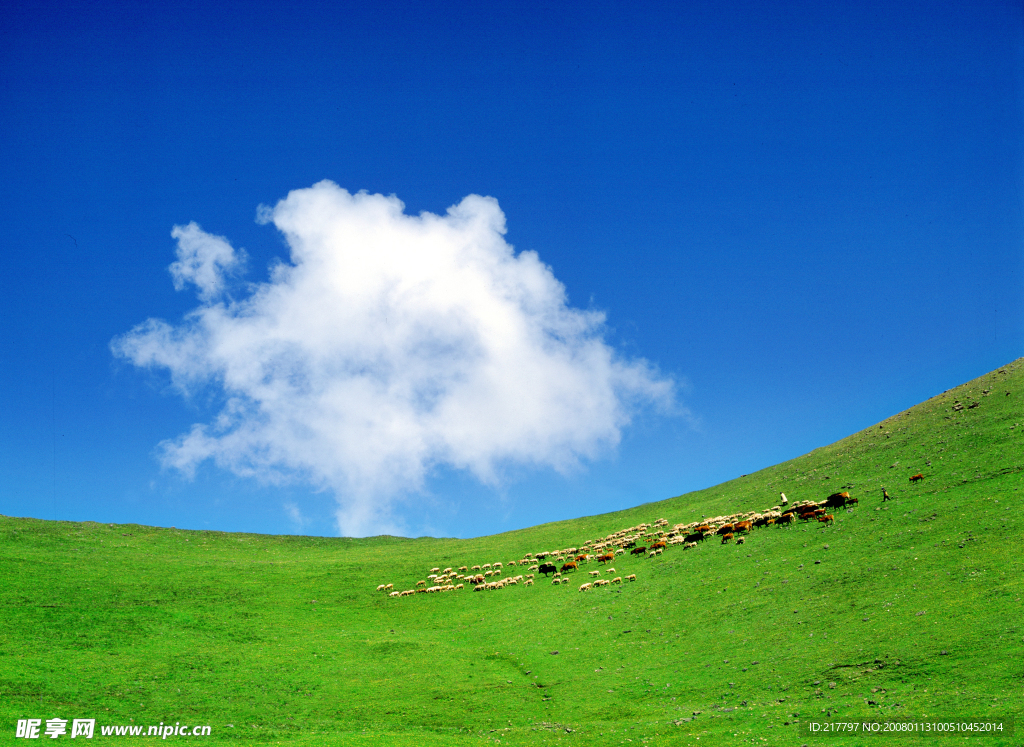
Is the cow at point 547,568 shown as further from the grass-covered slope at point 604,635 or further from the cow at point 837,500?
the cow at point 837,500

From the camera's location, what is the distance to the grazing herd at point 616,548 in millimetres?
54688

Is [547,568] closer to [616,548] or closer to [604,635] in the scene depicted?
[616,548]

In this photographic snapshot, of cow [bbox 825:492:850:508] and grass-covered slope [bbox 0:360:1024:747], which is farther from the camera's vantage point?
cow [bbox 825:492:850:508]

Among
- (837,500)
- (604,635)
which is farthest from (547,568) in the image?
(837,500)

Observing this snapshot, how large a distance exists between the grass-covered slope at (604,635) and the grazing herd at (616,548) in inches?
63.3

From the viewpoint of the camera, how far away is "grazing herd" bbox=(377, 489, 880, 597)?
54.7 meters

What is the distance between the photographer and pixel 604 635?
43.2 meters

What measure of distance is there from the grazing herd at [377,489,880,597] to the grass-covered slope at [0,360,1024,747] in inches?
63.3

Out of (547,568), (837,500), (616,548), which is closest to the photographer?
(837,500)

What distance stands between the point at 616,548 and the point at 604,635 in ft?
71.7

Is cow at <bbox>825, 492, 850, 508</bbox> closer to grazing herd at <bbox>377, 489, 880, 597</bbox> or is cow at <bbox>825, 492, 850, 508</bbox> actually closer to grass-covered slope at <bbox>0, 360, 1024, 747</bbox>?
grazing herd at <bbox>377, 489, 880, 597</bbox>

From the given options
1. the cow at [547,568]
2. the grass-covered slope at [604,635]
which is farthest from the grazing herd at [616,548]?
the grass-covered slope at [604,635]

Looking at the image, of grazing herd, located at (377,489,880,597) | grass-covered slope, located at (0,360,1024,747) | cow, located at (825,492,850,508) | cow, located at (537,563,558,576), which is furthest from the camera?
cow, located at (537,563,558,576)

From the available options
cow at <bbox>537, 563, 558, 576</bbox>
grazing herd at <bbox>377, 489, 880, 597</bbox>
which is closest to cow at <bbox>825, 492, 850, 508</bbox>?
grazing herd at <bbox>377, 489, 880, 597</bbox>
